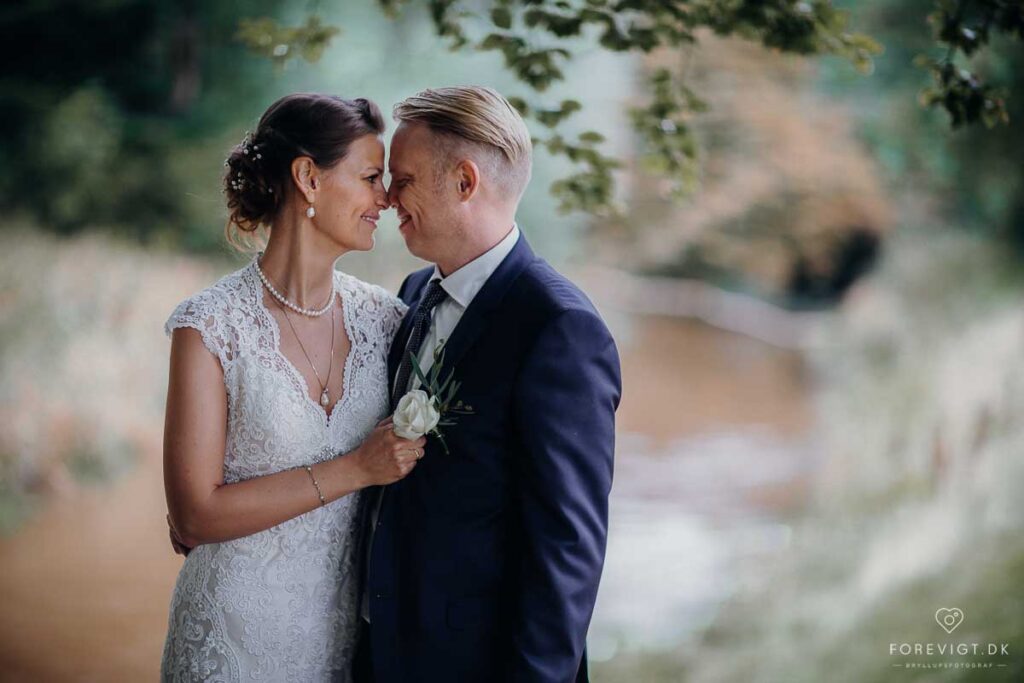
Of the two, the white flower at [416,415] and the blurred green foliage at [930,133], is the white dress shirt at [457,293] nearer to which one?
the white flower at [416,415]

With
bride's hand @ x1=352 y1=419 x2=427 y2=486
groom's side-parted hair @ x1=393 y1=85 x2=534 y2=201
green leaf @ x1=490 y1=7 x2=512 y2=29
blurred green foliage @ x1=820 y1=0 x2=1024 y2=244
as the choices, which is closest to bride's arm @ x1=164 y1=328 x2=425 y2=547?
bride's hand @ x1=352 y1=419 x2=427 y2=486

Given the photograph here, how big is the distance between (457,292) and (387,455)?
37 cm

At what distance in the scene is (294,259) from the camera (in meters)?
2.05

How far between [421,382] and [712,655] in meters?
4.72

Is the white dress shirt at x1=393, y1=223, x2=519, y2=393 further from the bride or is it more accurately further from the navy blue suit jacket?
the bride

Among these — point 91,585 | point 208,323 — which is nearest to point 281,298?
point 208,323

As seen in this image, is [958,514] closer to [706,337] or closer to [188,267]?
[706,337]

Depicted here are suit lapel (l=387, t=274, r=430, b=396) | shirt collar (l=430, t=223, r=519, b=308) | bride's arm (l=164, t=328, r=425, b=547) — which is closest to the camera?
bride's arm (l=164, t=328, r=425, b=547)

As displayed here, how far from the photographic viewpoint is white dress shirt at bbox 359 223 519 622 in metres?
1.95

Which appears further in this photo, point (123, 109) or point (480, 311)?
point (123, 109)

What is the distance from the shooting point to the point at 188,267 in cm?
537

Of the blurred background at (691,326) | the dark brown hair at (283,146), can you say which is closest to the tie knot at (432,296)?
the dark brown hair at (283,146)

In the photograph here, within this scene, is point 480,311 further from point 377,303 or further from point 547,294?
point 377,303

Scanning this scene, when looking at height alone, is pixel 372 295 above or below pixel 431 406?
below
